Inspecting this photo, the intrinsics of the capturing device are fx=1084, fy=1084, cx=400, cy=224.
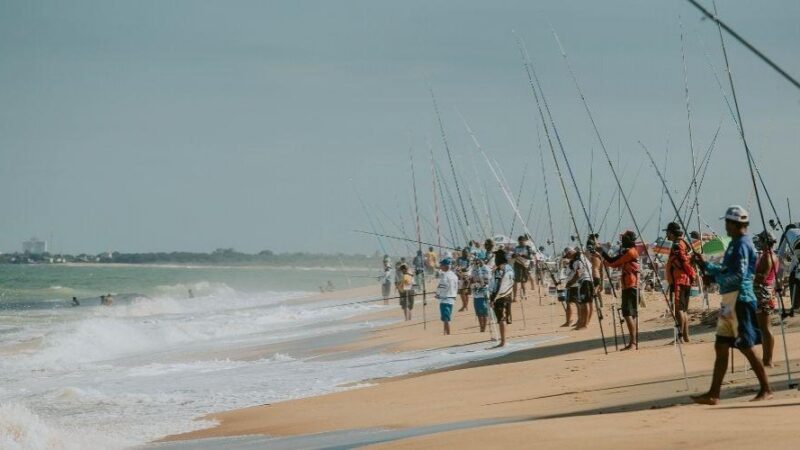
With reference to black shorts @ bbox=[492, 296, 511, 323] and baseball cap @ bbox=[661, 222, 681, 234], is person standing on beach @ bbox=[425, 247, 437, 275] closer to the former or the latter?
black shorts @ bbox=[492, 296, 511, 323]

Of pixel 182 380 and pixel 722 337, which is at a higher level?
pixel 722 337

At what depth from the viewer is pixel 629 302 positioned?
13.4 meters

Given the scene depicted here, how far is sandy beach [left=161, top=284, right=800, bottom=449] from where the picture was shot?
702cm

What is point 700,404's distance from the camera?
8.02 metres

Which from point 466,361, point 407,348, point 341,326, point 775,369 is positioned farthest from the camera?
point 341,326

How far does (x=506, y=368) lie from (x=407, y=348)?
5.93 meters

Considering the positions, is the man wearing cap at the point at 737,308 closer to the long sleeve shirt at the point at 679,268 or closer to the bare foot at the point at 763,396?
the bare foot at the point at 763,396

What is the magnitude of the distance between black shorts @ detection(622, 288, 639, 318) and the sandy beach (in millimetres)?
532

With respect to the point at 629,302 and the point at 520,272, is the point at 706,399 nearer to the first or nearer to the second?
the point at 629,302

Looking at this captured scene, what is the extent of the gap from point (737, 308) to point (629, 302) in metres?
5.58

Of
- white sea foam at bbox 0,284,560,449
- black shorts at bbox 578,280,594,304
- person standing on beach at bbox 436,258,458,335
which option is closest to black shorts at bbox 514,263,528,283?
white sea foam at bbox 0,284,560,449

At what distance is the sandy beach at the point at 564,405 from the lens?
7023 millimetres

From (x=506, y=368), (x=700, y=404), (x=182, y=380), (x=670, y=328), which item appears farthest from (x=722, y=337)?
(x=182, y=380)

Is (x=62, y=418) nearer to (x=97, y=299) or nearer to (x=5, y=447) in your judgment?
(x=5, y=447)
